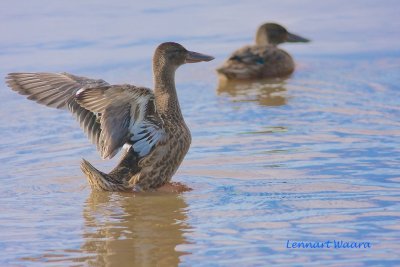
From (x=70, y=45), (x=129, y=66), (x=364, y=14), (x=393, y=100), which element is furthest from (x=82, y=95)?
(x=364, y=14)

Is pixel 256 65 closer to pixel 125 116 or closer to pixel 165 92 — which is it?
pixel 165 92

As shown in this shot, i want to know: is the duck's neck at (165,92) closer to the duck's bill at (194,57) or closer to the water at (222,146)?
the duck's bill at (194,57)

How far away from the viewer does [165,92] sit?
29.2 feet

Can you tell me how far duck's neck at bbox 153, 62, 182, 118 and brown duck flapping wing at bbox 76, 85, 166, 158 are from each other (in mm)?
188

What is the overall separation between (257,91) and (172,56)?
3592 millimetres

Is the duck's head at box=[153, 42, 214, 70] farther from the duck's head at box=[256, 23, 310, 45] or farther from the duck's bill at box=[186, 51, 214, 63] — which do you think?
the duck's head at box=[256, 23, 310, 45]

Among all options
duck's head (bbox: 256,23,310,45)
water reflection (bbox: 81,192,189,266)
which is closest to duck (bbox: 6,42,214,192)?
water reflection (bbox: 81,192,189,266)

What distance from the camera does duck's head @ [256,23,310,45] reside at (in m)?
14.5

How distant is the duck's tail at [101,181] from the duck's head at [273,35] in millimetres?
6270

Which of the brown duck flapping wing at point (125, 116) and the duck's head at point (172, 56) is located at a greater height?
the duck's head at point (172, 56)

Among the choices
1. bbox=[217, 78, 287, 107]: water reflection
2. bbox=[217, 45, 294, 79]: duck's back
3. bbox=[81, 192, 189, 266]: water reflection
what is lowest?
bbox=[81, 192, 189, 266]: water reflection

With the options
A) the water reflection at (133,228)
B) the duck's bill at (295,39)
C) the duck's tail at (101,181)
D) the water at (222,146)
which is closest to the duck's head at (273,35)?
the duck's bill at (295,39)

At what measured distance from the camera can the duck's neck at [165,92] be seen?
28.7 ft

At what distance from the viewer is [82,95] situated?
819 centimetres
